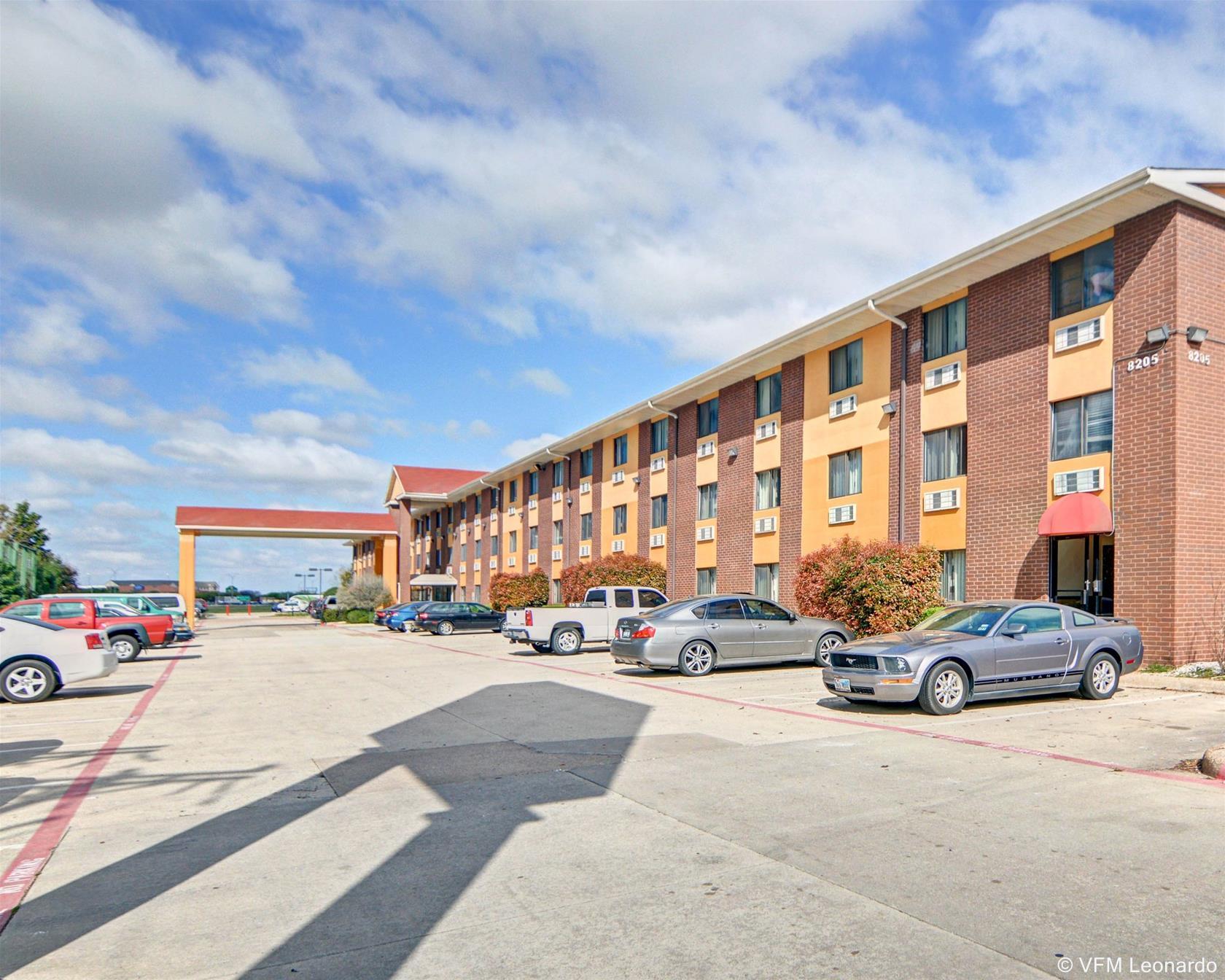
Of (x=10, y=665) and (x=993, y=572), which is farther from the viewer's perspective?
(x=993, y=572)

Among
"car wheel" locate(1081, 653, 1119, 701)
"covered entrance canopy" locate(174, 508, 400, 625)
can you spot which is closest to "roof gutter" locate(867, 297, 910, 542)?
"car wheel" locate(1081, 653, 1119, 701)

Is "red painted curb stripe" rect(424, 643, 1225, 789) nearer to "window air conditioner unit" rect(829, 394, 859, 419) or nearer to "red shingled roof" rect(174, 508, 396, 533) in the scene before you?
"window air conditioner unit" rect(829, 394, 859, 419)

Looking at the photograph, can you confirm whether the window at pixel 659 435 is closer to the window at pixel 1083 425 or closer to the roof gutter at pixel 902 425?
the roof gutter at pixel 902 425

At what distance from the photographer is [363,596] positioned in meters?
55.1

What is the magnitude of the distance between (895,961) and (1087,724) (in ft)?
25.8

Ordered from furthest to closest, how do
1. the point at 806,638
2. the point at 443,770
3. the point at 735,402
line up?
the point at 735,402
the point at 806,638
the point at 443,770

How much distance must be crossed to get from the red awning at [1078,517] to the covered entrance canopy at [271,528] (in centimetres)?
4781

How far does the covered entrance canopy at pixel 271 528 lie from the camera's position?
5469cm

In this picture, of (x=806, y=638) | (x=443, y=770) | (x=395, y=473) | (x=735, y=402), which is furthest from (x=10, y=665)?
(x=395, y=473)

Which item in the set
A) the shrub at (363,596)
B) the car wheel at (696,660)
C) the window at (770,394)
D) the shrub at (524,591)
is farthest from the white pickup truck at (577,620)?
the shrub at (363,596)

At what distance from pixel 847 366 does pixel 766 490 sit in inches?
201

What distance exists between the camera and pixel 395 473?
64.4 m

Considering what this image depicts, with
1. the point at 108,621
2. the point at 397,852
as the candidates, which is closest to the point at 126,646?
the point at 108,621

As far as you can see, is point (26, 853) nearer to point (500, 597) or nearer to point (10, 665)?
point (10, 665)
